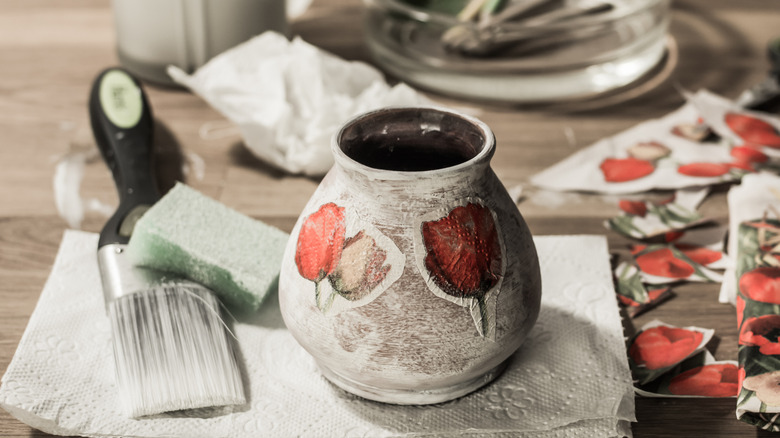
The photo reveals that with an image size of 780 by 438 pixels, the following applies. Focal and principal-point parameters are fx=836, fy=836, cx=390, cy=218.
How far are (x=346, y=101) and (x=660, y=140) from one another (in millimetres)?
300

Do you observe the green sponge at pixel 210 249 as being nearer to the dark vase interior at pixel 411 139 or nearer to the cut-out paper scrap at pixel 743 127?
the dark vase interior at pixel 411 139

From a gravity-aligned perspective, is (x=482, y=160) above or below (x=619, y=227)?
above

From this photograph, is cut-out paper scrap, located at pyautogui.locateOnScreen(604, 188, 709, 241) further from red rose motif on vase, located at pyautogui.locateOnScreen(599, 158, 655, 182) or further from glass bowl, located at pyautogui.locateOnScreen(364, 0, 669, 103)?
glass bowl, located at pyautogui.locateOnScreen(364, 0, 669, 103)

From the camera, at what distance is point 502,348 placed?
44cm

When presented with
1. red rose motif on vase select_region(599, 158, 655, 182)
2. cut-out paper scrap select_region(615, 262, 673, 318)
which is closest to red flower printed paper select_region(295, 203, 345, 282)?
cut-out paper scrap select_region(615, 262, 673, 318)

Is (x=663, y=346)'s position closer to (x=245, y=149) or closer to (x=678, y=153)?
(x=678, y=153)

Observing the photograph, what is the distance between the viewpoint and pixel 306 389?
0.48 meters

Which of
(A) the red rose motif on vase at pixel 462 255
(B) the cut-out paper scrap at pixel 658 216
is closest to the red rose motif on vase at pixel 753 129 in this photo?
(B) the cut-out paper scrap at pixel 658 216

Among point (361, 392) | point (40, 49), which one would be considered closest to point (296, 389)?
point (361, 392)

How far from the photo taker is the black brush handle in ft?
2.05

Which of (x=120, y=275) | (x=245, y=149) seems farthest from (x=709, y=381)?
(x=245, y=149)

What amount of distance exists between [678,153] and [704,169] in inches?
1.4

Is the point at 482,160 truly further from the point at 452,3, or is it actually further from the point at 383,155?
the point at 452,3

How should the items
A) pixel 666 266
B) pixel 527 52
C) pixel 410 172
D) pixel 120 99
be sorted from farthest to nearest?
pixel 527 52 → pixel 120 99 → pixel 666 266 → pixel 410 172
